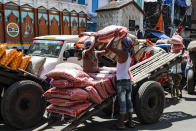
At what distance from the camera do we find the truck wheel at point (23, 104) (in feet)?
15.1

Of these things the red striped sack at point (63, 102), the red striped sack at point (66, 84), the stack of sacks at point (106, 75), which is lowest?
the red striped sack at point (63, 102)

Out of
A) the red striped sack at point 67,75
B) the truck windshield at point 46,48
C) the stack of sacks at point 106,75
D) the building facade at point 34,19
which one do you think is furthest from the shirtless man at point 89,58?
the building facade at point 34,19

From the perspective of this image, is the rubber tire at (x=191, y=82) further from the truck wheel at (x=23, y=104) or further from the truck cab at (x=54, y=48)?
the truck wheel at (x=23, y=104)

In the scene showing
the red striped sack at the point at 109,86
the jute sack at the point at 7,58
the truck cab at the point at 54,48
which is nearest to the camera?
the red striped sack at the point at 109,86

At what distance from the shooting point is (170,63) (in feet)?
20.5

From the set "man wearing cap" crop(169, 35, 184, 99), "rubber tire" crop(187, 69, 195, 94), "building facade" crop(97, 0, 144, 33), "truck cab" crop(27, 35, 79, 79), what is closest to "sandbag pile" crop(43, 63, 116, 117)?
"truck cab" crop(27, 35, 79, 79)

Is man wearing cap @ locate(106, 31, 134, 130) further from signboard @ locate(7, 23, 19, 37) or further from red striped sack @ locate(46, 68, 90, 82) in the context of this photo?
signboard @ locate(7, 23, 19, 37)

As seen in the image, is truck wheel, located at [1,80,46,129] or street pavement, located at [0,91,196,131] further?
street pavement, located at [0,91,196,131]

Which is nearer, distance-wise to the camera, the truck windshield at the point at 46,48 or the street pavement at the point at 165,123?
the street pavement at the point at 165,123

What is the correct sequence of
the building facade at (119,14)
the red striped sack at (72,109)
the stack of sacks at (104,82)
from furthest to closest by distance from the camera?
the building facade at (119,14) < the stack of sacks at (104,82) < the red striped sack at (72,109)

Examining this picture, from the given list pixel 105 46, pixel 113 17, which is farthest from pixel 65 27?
pixel 105 46

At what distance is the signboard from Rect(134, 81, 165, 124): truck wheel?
7418 millimetres

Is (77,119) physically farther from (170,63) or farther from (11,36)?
(11,36)

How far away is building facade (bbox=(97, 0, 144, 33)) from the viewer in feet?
57.2
